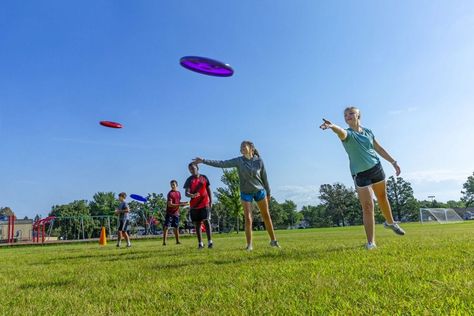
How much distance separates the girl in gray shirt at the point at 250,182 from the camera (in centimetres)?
778

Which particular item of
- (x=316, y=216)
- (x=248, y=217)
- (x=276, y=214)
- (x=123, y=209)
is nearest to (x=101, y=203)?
(x=276, y=214)

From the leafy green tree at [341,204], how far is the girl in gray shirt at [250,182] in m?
121

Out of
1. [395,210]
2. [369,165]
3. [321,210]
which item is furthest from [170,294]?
[321,210]

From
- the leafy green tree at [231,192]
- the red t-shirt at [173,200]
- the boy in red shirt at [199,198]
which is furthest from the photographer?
the leafy green tree at [231,192]

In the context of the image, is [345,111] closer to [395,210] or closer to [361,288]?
[361,288]

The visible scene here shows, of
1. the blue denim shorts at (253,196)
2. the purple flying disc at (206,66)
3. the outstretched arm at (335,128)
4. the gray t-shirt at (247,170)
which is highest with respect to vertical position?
the purple flying disc at (206,66)

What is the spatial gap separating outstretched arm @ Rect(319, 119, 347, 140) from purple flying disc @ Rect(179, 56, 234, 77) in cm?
434

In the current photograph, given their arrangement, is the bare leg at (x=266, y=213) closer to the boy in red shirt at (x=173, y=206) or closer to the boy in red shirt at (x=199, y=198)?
the boy in red shirt at (x=199, y=198)

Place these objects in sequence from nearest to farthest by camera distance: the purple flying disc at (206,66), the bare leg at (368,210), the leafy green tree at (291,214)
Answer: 1. the bare leg at (368,210)
2. the purple flying disc at (206,66)
3. the leafy green tree at (291,214)

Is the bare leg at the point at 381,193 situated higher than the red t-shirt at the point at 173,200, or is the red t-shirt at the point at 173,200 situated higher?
the red t-shirt at the point at 173,200

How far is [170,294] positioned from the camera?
334 centimetres

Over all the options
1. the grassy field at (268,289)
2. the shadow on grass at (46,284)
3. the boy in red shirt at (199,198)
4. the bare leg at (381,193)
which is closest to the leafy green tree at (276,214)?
the boy in red shirt at (199,198)

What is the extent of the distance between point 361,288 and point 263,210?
4.85 metres

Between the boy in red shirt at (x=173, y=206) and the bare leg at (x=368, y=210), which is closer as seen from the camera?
the bare leg at (x=368, y=210)
